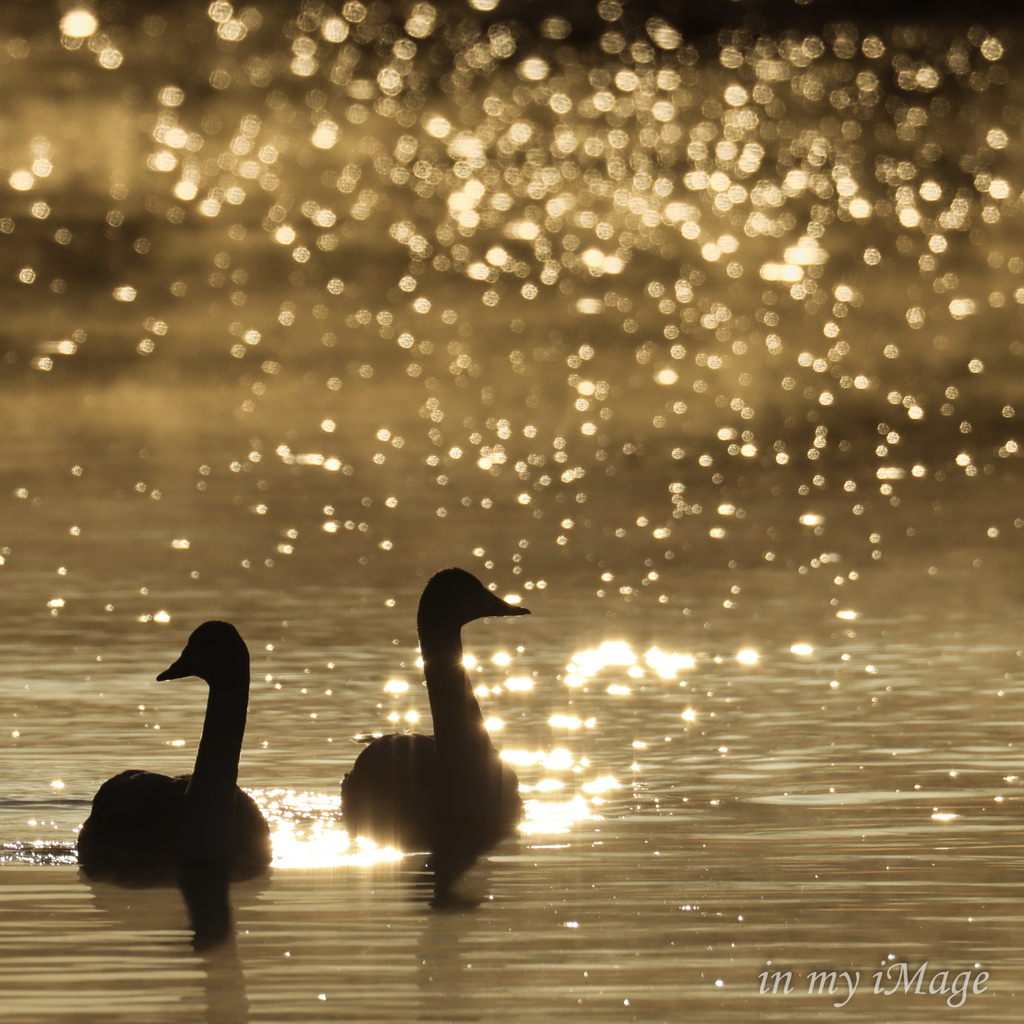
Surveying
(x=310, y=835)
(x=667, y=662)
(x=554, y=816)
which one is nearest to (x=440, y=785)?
(x=554, y=816)

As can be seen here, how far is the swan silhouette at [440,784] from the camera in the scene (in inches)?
591

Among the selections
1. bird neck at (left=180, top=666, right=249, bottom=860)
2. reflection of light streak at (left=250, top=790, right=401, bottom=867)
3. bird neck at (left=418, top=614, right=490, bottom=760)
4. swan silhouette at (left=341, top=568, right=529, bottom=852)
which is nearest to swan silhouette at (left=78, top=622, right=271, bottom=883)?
bird neck at (left=180, top=666, right=249, bottom=860)

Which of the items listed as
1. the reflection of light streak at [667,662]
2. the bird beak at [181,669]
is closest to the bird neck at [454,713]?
the bird beak at [181,669]

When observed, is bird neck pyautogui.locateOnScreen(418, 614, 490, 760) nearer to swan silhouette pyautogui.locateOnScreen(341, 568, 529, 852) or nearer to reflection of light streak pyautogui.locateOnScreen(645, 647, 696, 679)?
swan silhouette pyautogui.locateOnScreen(341, 568, 529, 852)

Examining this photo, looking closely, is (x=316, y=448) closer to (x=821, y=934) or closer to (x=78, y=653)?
(x=78, y=653)

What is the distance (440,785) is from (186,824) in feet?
6.04

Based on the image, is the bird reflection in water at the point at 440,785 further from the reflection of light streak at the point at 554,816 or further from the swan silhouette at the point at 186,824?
A: the swan silhouette at the point at 186,824

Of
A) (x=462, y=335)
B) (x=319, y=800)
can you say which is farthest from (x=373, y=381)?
(x=319, y=800)

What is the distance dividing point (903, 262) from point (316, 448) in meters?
40.2

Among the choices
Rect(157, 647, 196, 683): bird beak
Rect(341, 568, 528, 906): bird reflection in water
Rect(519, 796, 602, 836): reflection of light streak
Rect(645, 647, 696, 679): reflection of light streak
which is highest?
Rect(157, 647, 196, 683): bird beak

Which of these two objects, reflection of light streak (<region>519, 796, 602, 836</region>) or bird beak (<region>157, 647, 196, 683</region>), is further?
reflection of light streak (<region>519, 796, 602, 836</region>)

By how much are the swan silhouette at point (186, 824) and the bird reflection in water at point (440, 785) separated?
0.92m

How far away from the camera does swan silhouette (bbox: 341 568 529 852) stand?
15000 mm

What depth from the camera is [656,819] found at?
48.9 ft
